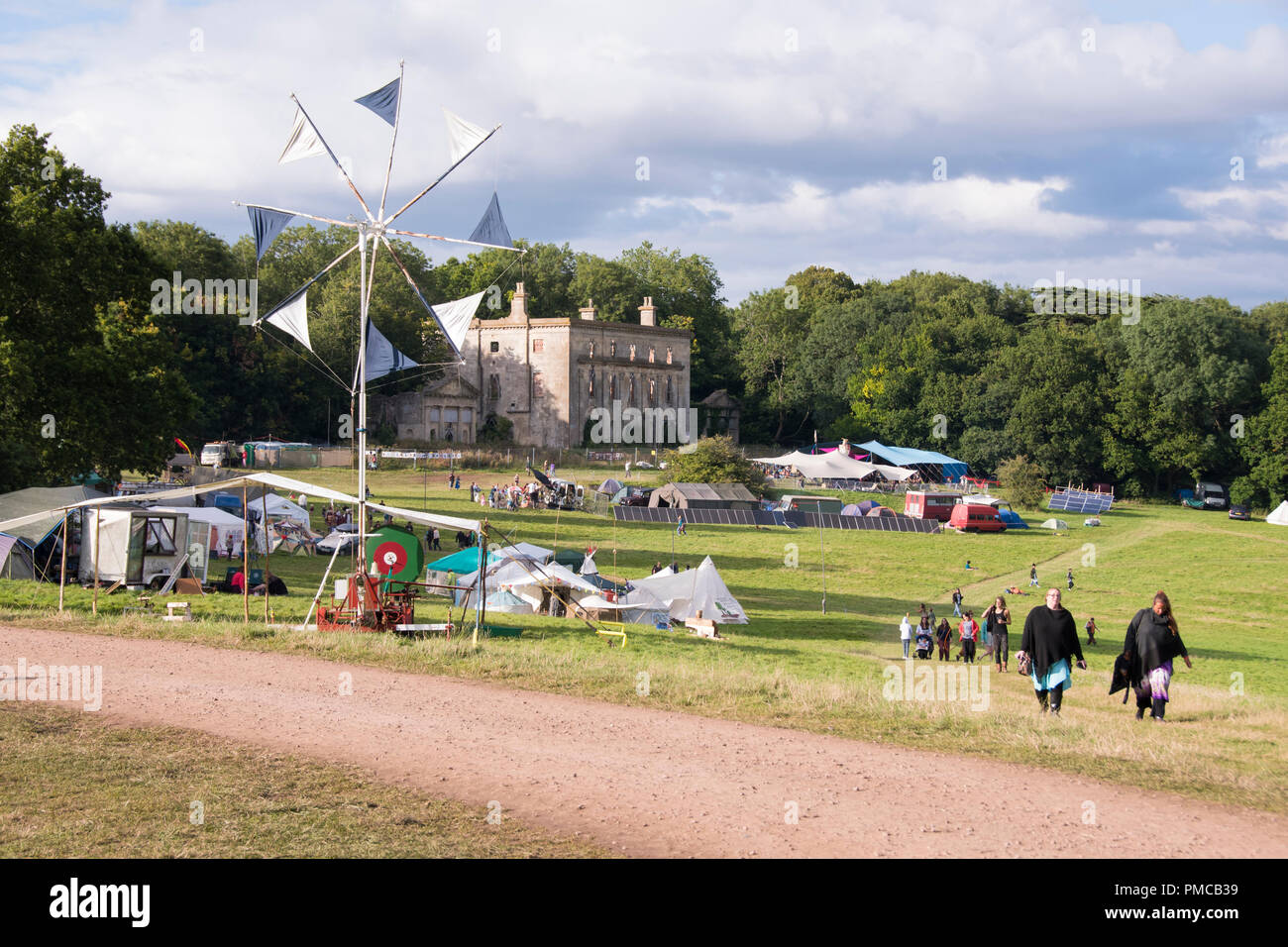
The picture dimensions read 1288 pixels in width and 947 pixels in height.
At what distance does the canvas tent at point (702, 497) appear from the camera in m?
60.5

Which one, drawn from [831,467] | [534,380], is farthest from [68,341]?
[534,380]

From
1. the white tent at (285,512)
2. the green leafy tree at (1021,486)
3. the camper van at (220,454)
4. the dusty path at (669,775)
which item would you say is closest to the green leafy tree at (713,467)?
the green leafy tree at (1021,486)

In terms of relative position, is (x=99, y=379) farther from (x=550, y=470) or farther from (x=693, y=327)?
(x=693, y=327)

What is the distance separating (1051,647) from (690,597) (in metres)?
15.8

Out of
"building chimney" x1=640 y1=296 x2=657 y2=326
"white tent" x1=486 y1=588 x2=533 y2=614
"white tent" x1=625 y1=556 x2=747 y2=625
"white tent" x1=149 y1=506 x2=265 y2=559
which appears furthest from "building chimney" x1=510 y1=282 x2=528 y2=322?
"white tent" x1=486 y1=588 x2=533 y2=614

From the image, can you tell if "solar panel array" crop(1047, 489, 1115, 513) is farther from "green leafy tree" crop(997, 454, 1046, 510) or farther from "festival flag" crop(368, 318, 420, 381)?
"festival flag" crop(368, 318, 420, 381)

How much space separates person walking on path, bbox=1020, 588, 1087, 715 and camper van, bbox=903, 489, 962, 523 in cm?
4701

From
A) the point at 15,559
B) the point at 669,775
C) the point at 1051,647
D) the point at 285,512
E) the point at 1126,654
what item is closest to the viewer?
the point at 669,775

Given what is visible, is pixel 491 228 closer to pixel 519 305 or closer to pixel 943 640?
pixel 943 640

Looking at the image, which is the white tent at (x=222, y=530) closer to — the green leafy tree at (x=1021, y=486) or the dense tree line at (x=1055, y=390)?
the green leafy tree at (x=1021, y=486)

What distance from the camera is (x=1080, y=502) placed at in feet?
235

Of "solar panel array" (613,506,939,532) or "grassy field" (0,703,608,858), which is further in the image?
"solar panel array" (613,506,939,532)

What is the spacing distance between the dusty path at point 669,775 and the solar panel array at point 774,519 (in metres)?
41.6

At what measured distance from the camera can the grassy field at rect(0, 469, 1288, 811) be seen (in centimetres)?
1318
